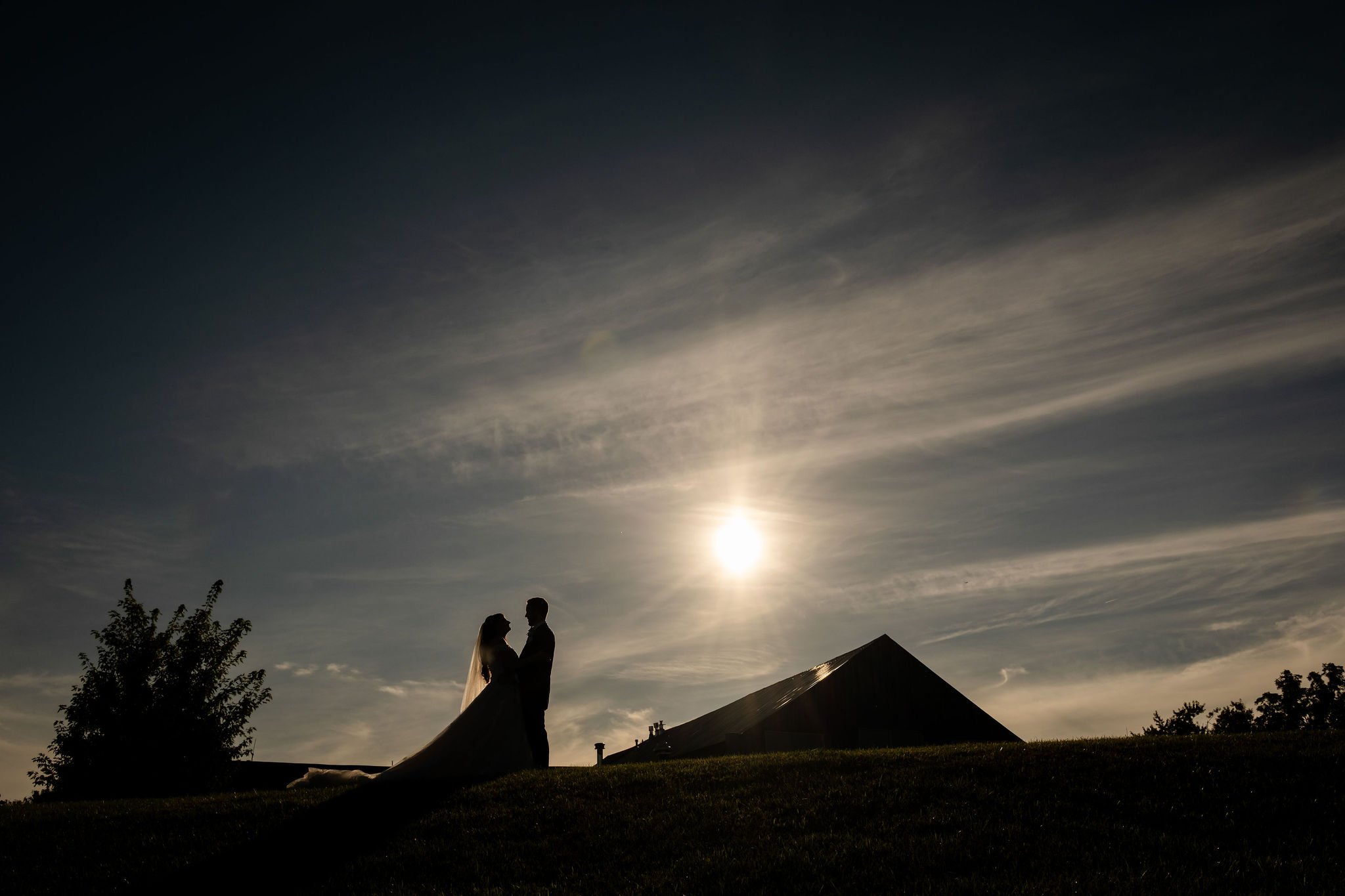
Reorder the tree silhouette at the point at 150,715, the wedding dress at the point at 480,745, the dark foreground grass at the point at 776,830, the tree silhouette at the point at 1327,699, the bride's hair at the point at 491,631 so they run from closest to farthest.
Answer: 1. the dark foreground grass at the point at 776,830
2. the wedding dress at the point at 480,745
3. the bride's hair at the point at 491,631
4. the tree silhouette at the point at 150,715
5. the tree silhouette at the point at 1327,699

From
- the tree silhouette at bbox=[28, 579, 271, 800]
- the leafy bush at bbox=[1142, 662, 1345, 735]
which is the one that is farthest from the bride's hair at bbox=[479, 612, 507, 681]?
the leafy bush at bbox=[1142, 662, 1345, 735]

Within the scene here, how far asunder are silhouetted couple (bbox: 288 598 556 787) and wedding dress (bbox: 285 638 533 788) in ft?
0.04

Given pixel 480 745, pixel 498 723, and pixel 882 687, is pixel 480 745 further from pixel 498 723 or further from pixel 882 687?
pixel 882 687

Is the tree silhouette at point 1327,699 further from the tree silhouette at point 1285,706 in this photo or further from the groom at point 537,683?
the groom at point 537,683

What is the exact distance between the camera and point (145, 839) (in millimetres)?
10969

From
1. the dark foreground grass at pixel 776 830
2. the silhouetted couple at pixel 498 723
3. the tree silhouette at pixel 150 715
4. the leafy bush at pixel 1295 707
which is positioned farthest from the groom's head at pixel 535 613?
the leafy bush at pixel 1295 707

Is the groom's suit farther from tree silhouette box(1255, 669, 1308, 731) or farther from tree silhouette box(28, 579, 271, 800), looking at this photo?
tree silhouette box(1255, 669, 1308, 731)

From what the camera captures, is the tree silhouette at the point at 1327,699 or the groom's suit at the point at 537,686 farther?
the tree silhouette at the point at 1327,699

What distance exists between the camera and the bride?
13453mm

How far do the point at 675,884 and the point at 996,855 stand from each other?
11.3 feet

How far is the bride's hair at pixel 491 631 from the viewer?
1477 cm

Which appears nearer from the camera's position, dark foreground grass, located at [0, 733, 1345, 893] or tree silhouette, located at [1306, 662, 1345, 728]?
dark foreground grass, located at [0, 733, 1345, 893]

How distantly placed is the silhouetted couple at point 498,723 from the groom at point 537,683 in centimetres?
1

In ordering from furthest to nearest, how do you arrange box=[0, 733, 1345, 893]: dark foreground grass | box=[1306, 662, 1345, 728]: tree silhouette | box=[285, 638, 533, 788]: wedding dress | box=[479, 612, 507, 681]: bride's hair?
box=[1306, 662, 1345, 728]: tree silhouette < box=[479, 612, 507, 681]: bride's hair < box=[285, 638, 533, 788]: wedding dress < box=[0, 733, 1345, 893]: dark foreground grass
